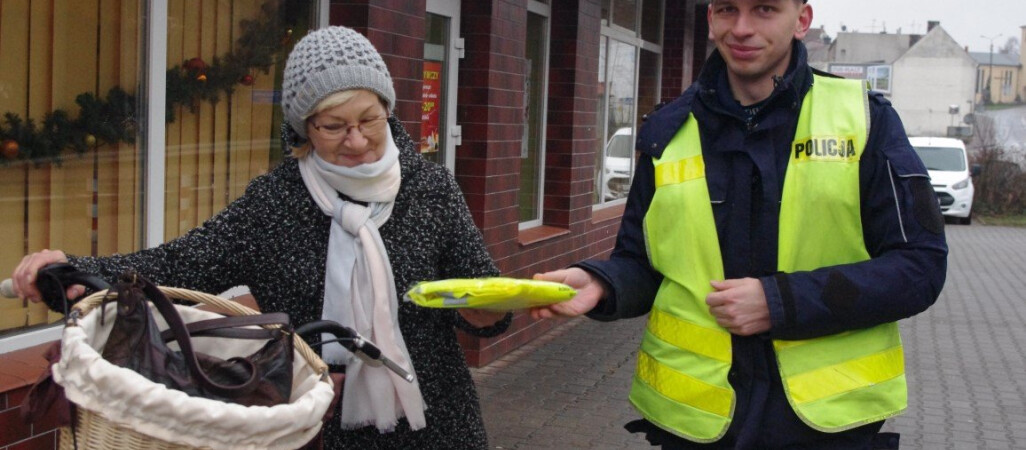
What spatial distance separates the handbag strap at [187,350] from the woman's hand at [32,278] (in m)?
0.47

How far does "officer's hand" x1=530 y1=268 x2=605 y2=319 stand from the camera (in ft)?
9.14

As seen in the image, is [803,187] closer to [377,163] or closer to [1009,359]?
[377,163]

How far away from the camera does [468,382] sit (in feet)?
9.93

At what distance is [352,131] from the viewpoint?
2.75m

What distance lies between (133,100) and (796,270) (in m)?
3.12

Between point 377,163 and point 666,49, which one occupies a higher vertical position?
point 666,49

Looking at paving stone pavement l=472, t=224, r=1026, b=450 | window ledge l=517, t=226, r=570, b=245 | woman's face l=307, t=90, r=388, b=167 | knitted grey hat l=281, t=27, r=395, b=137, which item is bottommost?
paving stone pavement l=472, t=224, r=1026, b=450

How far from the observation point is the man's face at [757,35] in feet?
8.75

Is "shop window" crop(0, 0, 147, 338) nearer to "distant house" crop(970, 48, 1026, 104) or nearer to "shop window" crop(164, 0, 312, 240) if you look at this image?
"shop window" crop(164, 0, 312, 240)

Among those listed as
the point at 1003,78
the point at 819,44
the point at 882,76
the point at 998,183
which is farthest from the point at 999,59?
the point at 998,183

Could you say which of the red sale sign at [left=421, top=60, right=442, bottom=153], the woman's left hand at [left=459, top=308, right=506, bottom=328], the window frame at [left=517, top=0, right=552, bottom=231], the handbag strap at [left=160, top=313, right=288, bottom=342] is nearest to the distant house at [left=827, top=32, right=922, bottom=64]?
the window frame at [left=517, top=0, right=552, bottom=231]

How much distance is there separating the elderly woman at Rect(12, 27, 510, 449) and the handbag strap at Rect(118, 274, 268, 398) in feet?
2.02

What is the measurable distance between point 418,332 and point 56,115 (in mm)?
2260

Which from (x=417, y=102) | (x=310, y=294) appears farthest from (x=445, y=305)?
(x=417, y=102)
